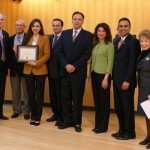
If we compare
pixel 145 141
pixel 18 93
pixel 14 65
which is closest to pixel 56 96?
pixel 18 93

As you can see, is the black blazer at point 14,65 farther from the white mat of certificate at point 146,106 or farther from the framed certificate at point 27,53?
the white mat of certificate at point 146,106

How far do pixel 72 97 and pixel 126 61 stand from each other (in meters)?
0.98

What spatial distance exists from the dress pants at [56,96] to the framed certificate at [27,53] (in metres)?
0.51

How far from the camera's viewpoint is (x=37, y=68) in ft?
14.0

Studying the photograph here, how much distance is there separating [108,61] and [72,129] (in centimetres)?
110

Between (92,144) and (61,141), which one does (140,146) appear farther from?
(61,141)

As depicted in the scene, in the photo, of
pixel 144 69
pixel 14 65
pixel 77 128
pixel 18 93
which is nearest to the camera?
pixel 144 69

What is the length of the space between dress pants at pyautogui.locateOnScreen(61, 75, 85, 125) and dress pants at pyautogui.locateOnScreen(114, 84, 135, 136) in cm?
55

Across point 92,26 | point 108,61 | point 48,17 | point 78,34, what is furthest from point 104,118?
point 48,17

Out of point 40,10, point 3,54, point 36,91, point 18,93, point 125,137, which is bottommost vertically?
point 125,137

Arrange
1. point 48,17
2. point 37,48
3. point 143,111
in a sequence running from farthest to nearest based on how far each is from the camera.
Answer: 1. point 48,17
2. point 37,48
3. point 143,111

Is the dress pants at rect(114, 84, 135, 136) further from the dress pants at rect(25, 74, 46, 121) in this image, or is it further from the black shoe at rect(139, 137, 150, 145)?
the dress pants at rect(25, 74, 46, 121)

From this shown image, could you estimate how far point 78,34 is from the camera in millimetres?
4102

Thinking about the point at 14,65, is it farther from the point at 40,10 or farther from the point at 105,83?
the point at 40,10
